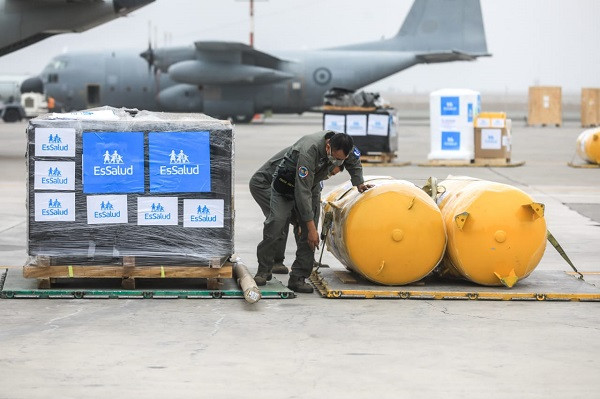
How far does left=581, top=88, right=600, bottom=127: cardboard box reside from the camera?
5306 centimetres

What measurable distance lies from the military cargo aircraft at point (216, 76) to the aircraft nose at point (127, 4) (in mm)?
21576

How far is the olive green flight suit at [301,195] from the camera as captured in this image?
31.9 ft

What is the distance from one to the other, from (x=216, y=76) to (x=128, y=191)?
131 ft

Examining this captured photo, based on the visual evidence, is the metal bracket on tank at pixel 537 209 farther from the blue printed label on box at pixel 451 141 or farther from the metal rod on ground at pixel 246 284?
the blue printed label on box at pixel 451 141

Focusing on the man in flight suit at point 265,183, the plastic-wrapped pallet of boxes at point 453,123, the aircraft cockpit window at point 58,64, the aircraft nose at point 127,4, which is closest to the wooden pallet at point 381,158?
the plastic-wrapped pallet of boxes at point 453,123

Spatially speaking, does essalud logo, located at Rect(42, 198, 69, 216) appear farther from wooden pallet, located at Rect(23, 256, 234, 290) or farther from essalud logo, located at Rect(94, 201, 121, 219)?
wooden pallet, located at Rect(23, 256, 234, 290)

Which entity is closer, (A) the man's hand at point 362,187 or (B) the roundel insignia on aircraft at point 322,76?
(A) the man's hand at point 362,187

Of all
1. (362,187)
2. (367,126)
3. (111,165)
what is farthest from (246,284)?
(367,126)

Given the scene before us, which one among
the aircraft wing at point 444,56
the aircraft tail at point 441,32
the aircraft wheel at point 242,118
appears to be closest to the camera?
the aircraft wheel at point 242,118

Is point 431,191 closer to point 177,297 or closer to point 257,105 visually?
point 177,297

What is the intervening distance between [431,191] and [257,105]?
40426 millimetres

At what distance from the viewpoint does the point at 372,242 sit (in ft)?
32.4

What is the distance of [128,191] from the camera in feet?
32.1

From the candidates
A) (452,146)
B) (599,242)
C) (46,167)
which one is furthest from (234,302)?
(452,146)
